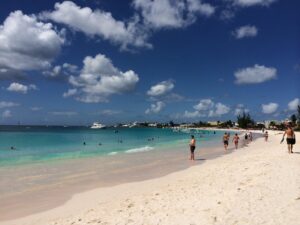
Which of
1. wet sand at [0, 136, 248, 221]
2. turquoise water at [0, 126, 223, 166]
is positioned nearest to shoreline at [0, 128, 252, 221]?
wet sand at [0, 136, 248, 221]

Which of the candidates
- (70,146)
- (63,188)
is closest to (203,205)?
(63,188)

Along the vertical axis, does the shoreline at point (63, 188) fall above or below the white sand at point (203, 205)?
below

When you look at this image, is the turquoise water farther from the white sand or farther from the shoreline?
the white sand

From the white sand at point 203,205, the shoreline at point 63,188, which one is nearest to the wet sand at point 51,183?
the shoreline at point 63,188

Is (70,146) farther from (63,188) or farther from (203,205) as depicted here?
(203,205)

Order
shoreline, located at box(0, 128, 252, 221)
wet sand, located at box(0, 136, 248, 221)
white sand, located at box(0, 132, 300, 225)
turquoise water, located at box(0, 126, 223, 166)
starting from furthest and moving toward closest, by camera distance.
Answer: turquoise water, located at box(0, 126, 223, 166), wet sand, located at box(0, 136, 248, 221), shoreline, located at box(0, 128, 252, 221), white sand, located at box(0, 132, 300, 225)

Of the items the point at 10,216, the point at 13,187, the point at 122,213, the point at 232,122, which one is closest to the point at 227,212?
the point at 122,213

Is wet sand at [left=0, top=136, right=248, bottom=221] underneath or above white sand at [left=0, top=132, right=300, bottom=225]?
underneath

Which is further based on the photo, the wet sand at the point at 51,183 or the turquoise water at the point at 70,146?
the turquoise water at the point at 70,146

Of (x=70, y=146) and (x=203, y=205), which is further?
(x=70, y=146)

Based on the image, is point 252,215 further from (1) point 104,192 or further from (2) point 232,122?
(2) point 232,122

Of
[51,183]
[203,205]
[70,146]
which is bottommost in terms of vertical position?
[51,183]

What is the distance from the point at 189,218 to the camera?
24.7 feet

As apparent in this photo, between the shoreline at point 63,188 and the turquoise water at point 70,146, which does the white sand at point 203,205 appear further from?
the turquoise water at point 70,146
